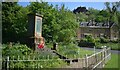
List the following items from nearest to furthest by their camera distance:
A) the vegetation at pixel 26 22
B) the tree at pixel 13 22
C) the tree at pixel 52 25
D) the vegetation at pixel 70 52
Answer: the vegetation at pixel 70 52 → the tree at pixel 52 25 → the vegetation at pixel 26 22 → the tree at pixel 13 22

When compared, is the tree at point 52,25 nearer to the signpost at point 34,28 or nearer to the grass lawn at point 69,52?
the signpost at point 34,28

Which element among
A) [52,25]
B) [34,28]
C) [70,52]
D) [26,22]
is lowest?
[70,52]

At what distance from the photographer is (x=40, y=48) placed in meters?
14.7

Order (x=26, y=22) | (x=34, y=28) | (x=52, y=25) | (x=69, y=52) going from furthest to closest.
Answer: (x=26, y=22)
(x=52, y=25)
(x=34, y=28)
(x=69, y=52)

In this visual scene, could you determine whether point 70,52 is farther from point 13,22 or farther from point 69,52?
point 13,22

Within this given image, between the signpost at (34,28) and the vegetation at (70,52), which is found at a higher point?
the signpost at (34,28)

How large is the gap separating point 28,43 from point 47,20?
233 inches

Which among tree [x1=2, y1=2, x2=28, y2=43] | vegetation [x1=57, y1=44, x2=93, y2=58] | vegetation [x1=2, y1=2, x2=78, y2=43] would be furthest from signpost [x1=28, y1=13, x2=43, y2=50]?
tree [x1=2, y1=2, x2=28, y2=43]

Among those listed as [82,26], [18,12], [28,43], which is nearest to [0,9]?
[18,12]

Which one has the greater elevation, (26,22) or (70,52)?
(26,22)

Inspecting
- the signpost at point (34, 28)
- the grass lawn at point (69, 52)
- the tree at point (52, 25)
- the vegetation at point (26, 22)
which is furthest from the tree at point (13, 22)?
the grass lawn at point (69, 52)

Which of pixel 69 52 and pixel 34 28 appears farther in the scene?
pixel 34 28

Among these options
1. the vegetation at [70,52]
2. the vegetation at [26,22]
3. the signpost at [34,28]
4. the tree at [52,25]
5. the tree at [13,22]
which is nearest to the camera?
the vegetation at [70,52]

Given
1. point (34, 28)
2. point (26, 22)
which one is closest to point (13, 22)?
point (26, 22)
